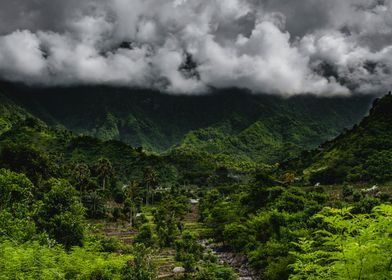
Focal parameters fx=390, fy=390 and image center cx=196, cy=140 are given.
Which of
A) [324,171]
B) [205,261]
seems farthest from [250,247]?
[324,171]

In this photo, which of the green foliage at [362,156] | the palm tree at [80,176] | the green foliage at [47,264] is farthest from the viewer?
the green foliage at [362,156]

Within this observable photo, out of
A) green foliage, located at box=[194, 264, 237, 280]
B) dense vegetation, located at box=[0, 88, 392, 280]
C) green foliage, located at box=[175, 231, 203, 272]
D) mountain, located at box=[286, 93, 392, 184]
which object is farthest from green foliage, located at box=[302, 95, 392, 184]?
green foliage, located at box=[194, 264, 237, 280]

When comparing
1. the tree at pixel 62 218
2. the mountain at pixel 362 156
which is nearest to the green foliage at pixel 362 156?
the mountain at pixel 362 156

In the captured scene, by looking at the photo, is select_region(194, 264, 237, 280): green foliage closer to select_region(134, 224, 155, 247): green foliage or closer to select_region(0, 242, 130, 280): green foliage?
select_region(0, 242, 130, 280): green foliage

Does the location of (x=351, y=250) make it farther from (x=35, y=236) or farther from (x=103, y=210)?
(x=103, y=210)

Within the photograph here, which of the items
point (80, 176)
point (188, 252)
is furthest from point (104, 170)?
point (188, 252)

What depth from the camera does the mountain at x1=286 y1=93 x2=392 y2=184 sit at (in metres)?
117

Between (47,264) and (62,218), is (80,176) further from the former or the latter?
(47,264)

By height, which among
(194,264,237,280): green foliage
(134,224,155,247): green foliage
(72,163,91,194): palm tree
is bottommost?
(194,264,237,280): green foliage

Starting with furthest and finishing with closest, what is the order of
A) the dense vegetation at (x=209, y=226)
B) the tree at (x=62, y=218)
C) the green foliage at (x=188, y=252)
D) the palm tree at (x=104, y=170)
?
the palm tree at (x=104, y=170), the green foliage at (x=188, y=252), the tree at (x=62, y=218), the dense vegetation at (x=209, y=226)

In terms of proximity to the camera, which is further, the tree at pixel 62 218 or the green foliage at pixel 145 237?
the green foliage at pixel 145 237

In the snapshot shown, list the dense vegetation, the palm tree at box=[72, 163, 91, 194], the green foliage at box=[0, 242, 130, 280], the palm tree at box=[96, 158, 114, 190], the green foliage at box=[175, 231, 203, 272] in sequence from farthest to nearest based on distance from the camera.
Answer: the palm tree at box=[96, 158, 114, 190] → the palm tree at box=[72, 163, 91, 194] → the green foliage at box=[175, 231, 203, 272] → the green foliage at box=[0, 242, 130, 280] → the dense vegetation

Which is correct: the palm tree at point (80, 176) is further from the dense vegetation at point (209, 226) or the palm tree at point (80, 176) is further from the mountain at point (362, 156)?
the mountain at point (362, 156)

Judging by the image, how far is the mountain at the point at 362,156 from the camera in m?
117
